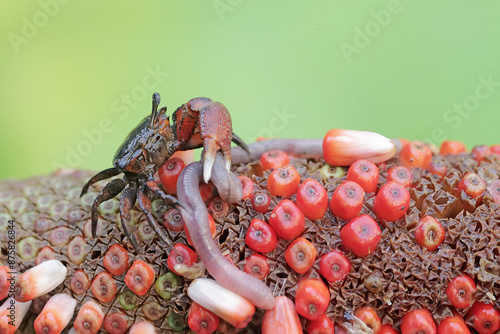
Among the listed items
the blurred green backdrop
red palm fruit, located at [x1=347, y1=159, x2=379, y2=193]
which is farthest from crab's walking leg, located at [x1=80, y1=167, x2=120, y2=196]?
the blurred green backdrop

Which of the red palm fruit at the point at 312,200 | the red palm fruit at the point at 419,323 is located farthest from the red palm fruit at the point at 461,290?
the red palm fruit at the point at 312,200

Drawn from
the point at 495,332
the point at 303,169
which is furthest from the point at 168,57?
the point at 495,332

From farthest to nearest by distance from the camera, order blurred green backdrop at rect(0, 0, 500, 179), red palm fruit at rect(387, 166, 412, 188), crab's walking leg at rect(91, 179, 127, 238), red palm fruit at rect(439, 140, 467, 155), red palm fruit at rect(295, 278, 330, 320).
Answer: blurred green backdrop at rect(0, 0, 500, 179) < red palm fruit at rect(439, 140, 467, 155) < red palm fruit at rect(387, 166, 412, 188) < crab's walking leg at rect(91, 179, 127, 238) < red palm fruit at rect(295, 278, 330, 320)

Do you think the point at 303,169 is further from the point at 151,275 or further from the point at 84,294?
the point at 84,294

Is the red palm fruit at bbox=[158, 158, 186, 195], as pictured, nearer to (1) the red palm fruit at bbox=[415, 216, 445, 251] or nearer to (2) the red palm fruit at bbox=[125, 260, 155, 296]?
(2) the red palm fruit at bbox=[125, 260, 155, 296]

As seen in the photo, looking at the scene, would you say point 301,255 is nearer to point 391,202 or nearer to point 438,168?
point 391,202
